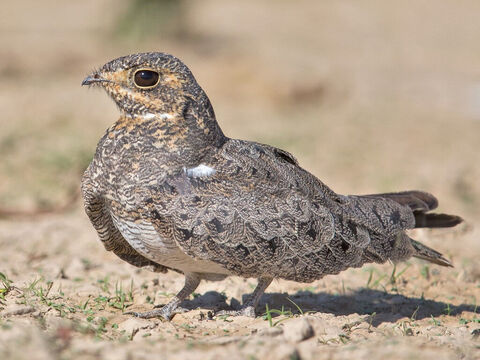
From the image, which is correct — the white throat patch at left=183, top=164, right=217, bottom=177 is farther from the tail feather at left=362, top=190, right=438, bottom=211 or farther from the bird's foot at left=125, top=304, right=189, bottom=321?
the tail feather at left=362, top=190, right=438, bottom=211

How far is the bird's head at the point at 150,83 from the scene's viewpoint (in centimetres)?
434

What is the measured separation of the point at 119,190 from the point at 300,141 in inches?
267

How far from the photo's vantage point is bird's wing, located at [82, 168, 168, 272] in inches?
169

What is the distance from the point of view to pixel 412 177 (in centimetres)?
961

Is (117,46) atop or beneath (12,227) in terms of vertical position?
atop

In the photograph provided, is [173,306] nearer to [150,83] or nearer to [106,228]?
[106,228]

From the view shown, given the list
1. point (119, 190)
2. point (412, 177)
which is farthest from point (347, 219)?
point (412, 177)

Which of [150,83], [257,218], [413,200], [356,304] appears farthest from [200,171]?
[356,304]

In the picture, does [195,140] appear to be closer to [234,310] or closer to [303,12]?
[234,310]

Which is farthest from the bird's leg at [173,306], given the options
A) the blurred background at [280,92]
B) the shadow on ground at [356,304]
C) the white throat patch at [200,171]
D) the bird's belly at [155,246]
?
the blurred background at [280,92]

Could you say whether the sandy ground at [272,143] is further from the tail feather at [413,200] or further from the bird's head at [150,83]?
the bird's head at [150,83]

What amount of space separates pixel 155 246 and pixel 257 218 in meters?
0.63

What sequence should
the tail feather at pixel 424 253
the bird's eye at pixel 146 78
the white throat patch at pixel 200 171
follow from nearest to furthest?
the white throat patch at pixel 200 171, the bird's eye at pixel 146 78, the tail feather at pixel 424 253

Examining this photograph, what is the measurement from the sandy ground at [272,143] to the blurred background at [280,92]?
0.14 ft
